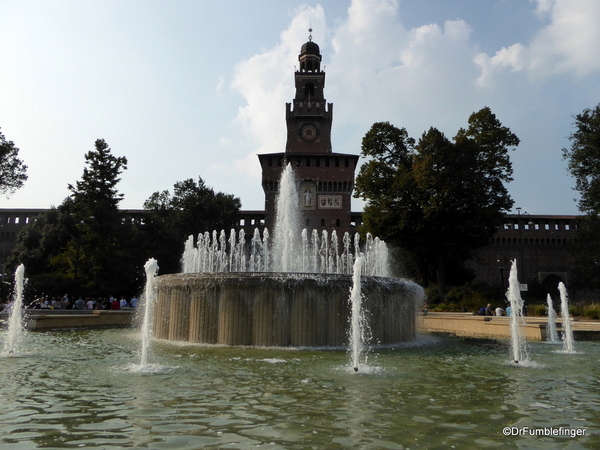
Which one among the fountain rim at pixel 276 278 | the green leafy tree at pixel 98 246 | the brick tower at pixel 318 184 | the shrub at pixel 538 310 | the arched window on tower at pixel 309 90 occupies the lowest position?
the shrub at pixel 538 310

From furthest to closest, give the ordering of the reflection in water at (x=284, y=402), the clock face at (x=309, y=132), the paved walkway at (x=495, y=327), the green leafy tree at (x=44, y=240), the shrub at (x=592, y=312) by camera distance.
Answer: the clock face at (x=309, y=132) → the green leafy tree at (x=44, y=240) → the shrub at (x=592, y=312) → the paved walkway at (x=495, y=327) → the reflection in water at (x=284, y=402)

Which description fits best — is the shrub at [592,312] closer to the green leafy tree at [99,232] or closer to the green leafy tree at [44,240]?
the green leafy tree at [99,232]

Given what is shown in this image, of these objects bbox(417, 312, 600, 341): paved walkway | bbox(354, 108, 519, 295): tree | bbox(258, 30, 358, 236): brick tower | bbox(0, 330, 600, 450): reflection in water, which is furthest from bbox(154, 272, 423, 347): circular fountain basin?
bbox(258, 30, 358, 236): brick tower

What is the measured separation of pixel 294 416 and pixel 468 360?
510cm

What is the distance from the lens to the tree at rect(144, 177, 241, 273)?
38156 millimetres

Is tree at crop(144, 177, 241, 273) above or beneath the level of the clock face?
beneath

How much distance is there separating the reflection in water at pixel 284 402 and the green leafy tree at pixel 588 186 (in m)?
25.4

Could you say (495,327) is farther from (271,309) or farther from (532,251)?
(532,251)

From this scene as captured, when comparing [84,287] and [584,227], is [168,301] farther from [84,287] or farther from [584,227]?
[584,227]

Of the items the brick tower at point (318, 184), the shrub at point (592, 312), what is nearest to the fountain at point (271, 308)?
the shrub at point (592, 312)

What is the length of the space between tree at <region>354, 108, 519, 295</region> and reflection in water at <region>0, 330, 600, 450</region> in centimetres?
2109

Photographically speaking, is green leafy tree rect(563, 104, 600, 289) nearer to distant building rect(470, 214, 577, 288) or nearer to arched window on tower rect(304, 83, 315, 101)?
distant building rect(470, 214, 577, 288)

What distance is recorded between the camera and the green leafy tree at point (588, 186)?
2888 cm

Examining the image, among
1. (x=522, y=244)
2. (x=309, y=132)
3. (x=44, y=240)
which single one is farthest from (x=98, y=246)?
(x=522, y=244)
